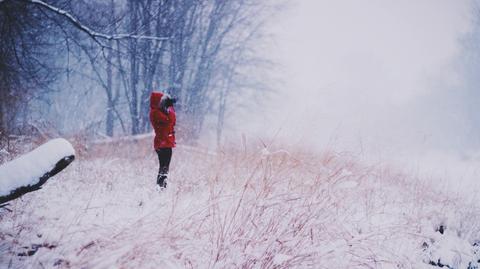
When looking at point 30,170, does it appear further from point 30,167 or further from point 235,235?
point 235,235

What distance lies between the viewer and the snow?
1570 mm

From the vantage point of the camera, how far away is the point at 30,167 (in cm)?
161

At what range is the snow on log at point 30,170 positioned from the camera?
1.57 meters

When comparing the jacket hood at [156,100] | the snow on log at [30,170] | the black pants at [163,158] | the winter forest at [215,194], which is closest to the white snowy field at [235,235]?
the winter forest at [215,194]

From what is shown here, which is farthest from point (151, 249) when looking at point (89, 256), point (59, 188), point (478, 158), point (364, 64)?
point (364, 64)

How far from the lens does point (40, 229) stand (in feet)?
6.41

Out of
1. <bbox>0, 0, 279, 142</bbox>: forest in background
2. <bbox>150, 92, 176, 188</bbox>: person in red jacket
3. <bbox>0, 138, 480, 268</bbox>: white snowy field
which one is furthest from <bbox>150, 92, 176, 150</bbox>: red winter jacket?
<bbox>0, 0, 279, 142</bbox>: forest in background

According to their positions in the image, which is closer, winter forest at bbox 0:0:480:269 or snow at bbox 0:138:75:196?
snow at bbox 0:138:75:196

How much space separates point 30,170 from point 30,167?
0.02 meters

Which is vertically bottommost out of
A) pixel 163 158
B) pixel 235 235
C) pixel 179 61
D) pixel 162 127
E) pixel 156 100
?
pixel 163 158

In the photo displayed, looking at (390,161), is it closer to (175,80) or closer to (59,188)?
(59,188)

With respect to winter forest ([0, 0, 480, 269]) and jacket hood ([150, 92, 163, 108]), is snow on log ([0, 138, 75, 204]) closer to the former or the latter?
winter forest ([0, 0, 480, 269])

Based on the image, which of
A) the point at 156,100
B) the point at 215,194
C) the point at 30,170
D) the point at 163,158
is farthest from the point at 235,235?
the point at 156,100

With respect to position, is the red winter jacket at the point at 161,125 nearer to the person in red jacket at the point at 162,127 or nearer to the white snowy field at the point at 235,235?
the person in red jacket at the point at 162,127
